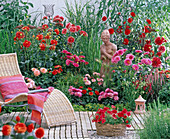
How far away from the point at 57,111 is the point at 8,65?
133 cm

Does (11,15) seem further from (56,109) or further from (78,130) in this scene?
(78,130)

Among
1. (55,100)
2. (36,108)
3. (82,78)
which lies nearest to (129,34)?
(82,78)

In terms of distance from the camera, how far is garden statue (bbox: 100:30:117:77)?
17.9 ft

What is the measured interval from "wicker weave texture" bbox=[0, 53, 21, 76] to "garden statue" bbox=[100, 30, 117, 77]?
1.62m

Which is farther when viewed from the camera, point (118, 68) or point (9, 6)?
point (9, 6)

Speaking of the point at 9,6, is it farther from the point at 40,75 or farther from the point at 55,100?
the point at 55,100

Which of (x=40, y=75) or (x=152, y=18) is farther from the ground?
(x=152, y=18)

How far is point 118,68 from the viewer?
5367 mm

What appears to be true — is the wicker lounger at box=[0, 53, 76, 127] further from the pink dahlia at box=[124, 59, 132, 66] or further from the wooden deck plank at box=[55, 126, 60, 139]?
the pink dahlia at box=[124, 59, 132, 66]

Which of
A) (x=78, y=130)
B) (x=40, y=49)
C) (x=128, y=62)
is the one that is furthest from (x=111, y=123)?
(x=40, y=49)

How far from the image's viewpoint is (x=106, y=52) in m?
5.50

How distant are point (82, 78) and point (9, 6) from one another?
2.67 meters

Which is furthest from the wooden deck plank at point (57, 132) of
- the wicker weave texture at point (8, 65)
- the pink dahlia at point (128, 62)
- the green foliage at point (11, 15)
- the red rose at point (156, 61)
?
the green foliage at point (11, 15)

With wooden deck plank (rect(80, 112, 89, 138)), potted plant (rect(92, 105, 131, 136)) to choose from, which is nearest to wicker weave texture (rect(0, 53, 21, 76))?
wooden deck plank (rect(80, 112, 89, 138))
